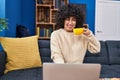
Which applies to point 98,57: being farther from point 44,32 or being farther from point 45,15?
point 45,15

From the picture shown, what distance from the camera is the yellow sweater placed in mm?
1956

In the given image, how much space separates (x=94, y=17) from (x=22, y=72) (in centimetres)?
385

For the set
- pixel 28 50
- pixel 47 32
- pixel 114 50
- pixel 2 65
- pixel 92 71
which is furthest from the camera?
pixel 47 32

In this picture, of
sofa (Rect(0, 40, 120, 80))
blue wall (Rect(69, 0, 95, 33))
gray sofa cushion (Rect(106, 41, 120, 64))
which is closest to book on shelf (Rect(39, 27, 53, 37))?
blue wall (Rect(69, 0, 95, 33))

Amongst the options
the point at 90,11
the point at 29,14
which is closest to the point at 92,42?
the point at 29,14

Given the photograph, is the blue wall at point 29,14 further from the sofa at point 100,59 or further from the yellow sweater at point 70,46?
the yellow sweater at point 70,46

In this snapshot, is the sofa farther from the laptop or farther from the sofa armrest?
the laptop

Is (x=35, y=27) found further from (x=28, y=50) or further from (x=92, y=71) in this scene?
(x=92, y=71)

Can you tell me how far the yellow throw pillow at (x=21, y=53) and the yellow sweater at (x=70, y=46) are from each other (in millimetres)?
792

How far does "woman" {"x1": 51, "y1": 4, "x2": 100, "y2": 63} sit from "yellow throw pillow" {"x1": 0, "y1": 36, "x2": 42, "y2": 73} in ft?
2.57

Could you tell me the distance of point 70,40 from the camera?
6.70 feet

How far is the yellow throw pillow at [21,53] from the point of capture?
104 inches

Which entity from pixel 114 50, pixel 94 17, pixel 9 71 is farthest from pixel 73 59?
pixel 94 17

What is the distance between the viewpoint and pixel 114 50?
3.00 m
